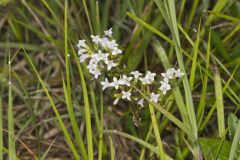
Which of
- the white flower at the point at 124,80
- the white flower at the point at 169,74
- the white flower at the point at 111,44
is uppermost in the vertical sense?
the white flower at the point at 111,44

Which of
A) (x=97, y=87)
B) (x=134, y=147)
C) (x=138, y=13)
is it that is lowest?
(x=134, y=147)

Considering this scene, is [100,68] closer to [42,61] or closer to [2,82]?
[2,82]

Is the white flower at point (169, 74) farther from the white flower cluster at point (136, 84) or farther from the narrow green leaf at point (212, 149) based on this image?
the narrow green leaf at point (212, 149)

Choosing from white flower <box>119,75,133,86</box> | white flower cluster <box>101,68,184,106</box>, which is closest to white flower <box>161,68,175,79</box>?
white flower cluster <box>101,68,184,106</box>

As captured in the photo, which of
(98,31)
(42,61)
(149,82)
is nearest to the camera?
(149,82)

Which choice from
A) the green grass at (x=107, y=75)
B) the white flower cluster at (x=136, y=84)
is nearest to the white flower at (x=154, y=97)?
the white flower cluster at (x=136, y=84)

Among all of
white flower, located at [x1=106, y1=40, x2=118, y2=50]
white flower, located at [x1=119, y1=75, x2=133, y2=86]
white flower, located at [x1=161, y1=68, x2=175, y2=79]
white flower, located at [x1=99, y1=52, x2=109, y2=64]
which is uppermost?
white flower, located at [x1=106, y1=40, x2=118, y2=50]

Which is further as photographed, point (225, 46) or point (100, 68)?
point (225, 46)

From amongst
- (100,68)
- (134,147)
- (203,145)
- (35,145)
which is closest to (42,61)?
(35,145)

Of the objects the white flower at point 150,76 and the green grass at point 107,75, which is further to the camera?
the green grass at point 107,75

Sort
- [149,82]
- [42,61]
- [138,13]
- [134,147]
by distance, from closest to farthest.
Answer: [149,82] → [134,147] → [138,13] → [42,61]

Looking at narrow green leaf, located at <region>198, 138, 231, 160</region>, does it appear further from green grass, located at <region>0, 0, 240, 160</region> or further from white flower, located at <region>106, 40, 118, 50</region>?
white flower, located at <region>106, 40, 118, 50</region>
